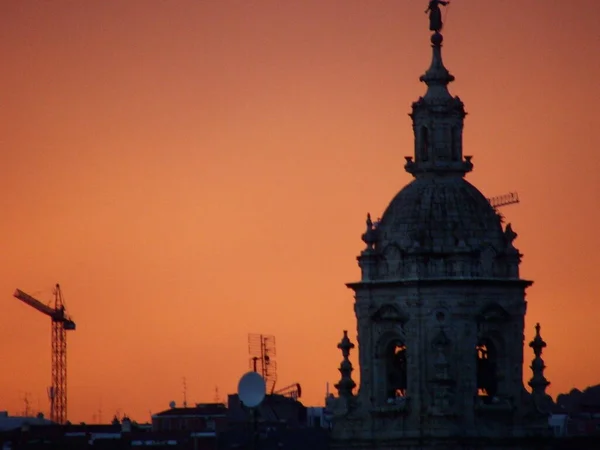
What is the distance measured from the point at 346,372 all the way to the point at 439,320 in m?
4.86

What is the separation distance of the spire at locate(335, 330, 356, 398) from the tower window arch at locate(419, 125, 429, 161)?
23.9 ft

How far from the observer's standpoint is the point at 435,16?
130375 mm

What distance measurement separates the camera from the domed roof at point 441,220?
411 ft

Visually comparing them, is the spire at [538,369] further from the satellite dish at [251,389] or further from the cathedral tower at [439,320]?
the satellite dish at [251,389]

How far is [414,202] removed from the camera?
125938mm

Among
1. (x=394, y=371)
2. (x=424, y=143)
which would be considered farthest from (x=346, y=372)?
(x=424, y=143)

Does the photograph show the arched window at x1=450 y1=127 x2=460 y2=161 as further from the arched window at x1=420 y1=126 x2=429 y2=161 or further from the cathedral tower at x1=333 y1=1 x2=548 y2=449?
the arched window at x1=420 y1=126 x2=429 y2=161

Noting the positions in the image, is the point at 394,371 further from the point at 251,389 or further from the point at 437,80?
the point at 437,80

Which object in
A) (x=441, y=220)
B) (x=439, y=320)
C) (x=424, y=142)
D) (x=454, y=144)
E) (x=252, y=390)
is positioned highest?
(x=424, y=142)

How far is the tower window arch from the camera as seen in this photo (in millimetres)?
126625

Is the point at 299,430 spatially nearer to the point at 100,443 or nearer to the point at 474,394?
the point at 100,443

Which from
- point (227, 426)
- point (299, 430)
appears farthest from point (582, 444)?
point (227, 426)

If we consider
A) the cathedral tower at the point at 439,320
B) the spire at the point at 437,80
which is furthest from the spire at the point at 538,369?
the spire at the point at 437,80

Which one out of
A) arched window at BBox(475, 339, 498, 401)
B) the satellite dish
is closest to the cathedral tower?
arched window at BBox(475, 339, 498, 401)
